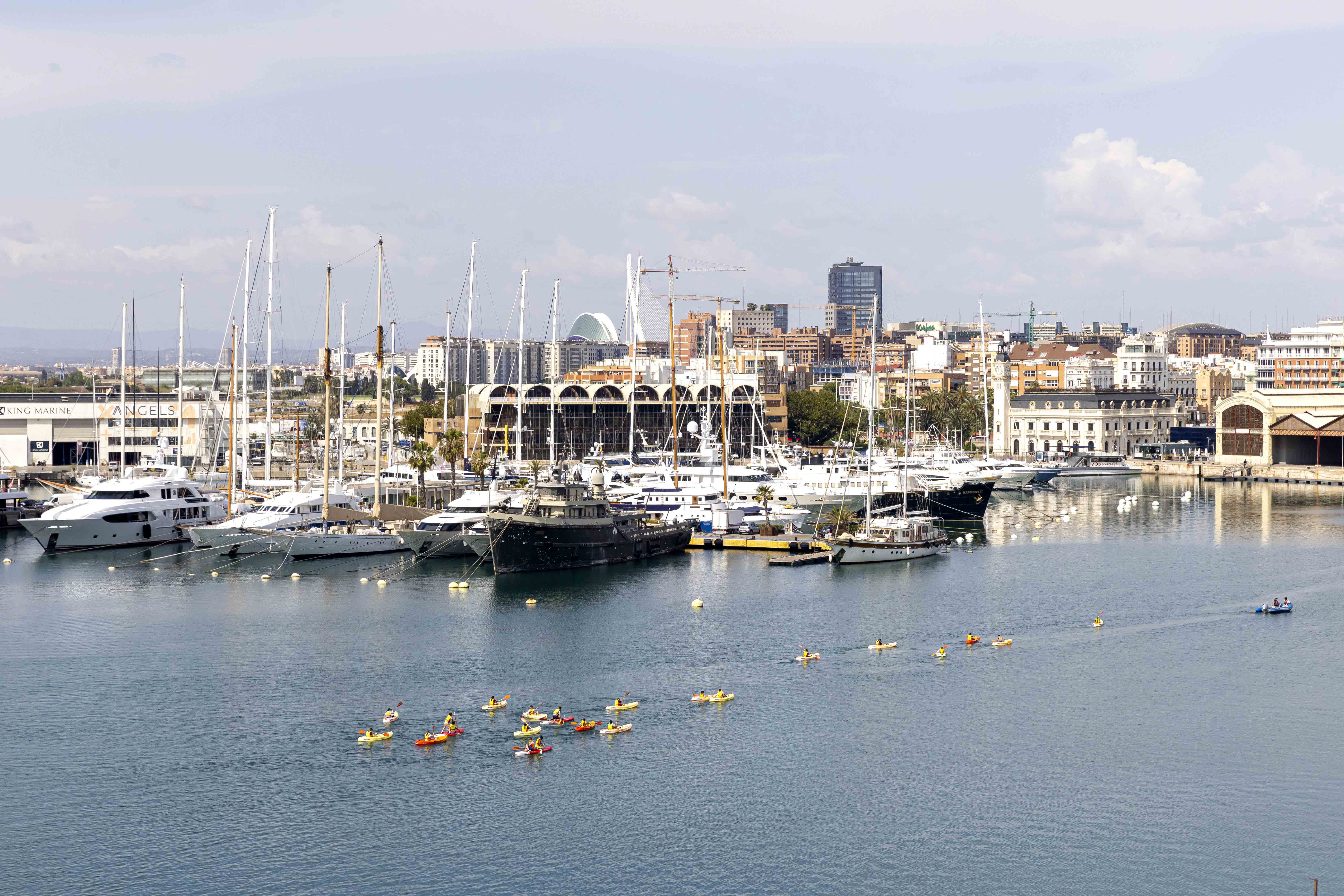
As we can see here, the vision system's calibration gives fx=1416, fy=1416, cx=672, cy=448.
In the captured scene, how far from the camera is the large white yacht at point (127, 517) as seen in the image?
204 feet

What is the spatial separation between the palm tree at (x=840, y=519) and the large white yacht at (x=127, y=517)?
29308mm

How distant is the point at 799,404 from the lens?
13925cm

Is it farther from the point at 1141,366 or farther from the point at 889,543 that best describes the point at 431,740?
the point at 1141,366

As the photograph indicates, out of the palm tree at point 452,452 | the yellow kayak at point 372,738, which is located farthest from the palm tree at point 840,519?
the yellow kayak at point 372,738

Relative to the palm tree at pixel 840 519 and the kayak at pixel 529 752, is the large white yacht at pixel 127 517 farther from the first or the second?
the kayak at pixel 529 752

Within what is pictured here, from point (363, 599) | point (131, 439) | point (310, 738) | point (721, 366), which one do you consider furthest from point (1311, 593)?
point (131, 439)

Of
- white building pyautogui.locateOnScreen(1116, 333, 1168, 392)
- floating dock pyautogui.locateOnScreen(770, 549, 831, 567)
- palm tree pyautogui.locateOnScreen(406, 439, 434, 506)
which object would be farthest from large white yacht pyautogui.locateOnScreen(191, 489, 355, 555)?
white building pyautogui.locateOnScreen(1116, 333, 1168, 392)

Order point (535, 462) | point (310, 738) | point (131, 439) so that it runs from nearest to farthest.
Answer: point (310, 738) → point (535, 462) → point (131, 439)

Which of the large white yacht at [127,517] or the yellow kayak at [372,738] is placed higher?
the large white yacht at [127,517]

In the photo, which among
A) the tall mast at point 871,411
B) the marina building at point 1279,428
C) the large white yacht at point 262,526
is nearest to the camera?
the large white yacht at point 262,526

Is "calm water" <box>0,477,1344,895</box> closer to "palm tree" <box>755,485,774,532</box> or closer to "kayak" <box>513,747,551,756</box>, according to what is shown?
"kayak" <box>513,747,551,756</box>

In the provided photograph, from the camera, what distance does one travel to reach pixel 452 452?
73.8 meters

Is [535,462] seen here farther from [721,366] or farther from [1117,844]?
[1117,844]

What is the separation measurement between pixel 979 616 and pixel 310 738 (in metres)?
24.0
